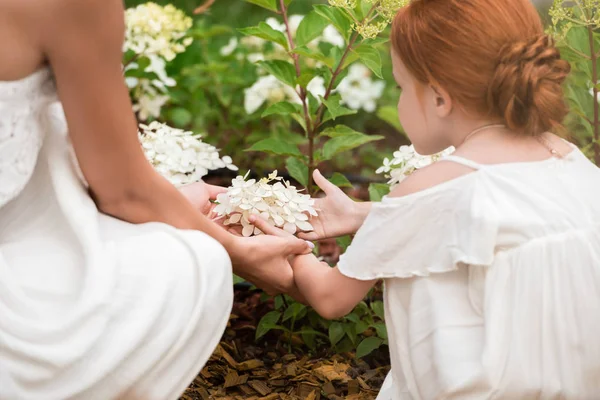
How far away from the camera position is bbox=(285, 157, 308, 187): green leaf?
2492 millimetres

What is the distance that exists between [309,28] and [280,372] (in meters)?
0.94

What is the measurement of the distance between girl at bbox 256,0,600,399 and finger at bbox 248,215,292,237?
293 millimetres

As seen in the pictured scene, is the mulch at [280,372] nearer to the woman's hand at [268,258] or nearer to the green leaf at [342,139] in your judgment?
the woman's hand at [268,258]

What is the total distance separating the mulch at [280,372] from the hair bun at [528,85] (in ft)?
2.97

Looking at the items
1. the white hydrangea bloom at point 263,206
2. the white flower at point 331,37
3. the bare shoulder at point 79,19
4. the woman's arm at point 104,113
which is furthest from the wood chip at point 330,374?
the white flower at point 331,37

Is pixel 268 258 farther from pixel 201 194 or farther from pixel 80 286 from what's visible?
pixel 80 286

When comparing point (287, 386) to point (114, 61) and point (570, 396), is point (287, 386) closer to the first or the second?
point (570, 396)

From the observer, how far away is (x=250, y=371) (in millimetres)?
2424

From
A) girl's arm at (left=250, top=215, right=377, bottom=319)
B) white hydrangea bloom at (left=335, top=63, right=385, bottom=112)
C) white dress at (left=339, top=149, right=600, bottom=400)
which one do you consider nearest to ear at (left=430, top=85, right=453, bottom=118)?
white dress at (left=339, top=149, right=600, bottom=400)

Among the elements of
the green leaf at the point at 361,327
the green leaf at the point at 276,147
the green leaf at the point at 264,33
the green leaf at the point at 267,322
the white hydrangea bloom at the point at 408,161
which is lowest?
the green leaf at the point at 267,322

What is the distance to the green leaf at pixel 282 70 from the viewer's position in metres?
2.37

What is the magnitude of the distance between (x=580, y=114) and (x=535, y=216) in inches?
32.5

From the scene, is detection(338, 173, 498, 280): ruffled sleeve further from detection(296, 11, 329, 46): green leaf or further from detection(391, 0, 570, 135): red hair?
detection(296, 11, 329, 46): green leaf

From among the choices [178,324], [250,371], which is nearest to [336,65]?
[250,371]
